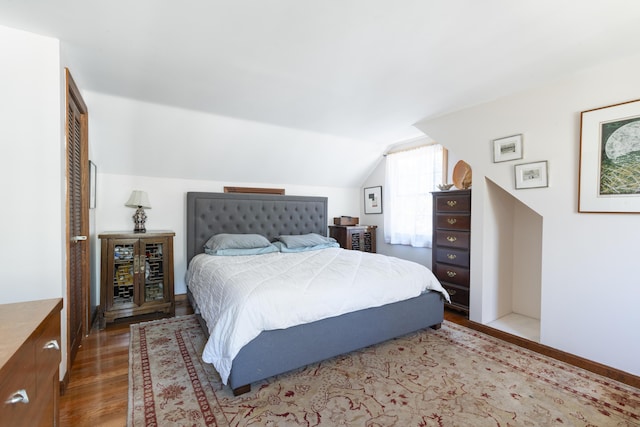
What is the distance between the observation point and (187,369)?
6.79 feet

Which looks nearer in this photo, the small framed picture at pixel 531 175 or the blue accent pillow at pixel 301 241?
the small framed picture at pixel 531 175

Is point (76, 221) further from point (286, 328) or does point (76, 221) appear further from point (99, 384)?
point (286, 328)

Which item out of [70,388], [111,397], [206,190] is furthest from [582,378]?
[206,190]

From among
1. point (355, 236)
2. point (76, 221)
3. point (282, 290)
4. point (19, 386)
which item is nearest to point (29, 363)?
point (19, 386)

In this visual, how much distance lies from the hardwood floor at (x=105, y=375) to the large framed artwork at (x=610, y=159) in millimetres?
1175

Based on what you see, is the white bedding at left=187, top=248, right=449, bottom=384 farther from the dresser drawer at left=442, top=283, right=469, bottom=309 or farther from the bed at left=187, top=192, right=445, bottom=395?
the dresser drawer at left=442, top=283, right=469, bottom=309

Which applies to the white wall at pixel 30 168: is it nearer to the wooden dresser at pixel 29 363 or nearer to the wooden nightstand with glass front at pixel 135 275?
the wooden dresser at pixel 29 363

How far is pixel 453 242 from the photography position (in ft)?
10.4

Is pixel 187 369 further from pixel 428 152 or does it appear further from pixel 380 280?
pixel 428 152

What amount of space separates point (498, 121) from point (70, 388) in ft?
12.8

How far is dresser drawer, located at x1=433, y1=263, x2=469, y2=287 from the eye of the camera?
10.0 feet

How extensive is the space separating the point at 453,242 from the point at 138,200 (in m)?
3.55

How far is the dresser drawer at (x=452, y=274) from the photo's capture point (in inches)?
120

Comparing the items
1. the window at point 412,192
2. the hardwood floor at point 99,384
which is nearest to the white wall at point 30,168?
the hardwood floor at point 99,384
